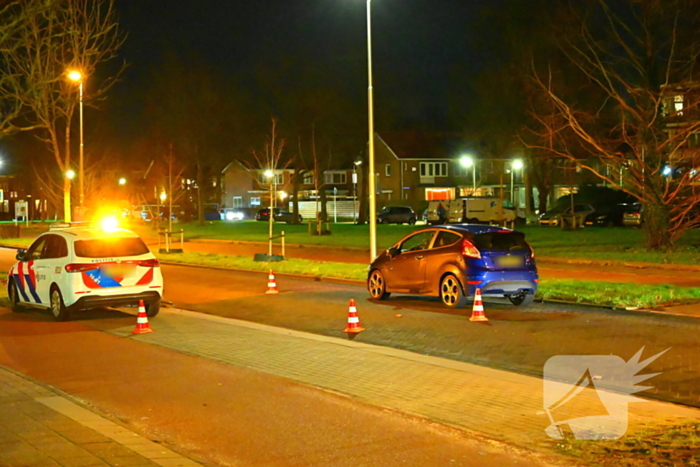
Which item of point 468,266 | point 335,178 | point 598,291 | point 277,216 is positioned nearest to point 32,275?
point 468,266

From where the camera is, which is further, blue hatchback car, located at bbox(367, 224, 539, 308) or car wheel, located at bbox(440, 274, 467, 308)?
car wheel, located at bbox(440, 274, 467, 308)

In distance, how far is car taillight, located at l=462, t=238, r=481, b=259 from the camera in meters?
13.5

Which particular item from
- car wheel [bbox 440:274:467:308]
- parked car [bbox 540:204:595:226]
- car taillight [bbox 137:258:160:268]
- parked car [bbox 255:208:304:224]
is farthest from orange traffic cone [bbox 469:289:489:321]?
parked car [bbox 255:208:304:224]

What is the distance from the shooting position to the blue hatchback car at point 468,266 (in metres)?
13.5

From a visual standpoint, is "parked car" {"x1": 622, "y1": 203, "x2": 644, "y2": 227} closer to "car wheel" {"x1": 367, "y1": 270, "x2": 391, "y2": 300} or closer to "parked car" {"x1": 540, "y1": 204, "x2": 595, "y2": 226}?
"parked car" {"x1": 540, "y1": 204, "x2": 595, "y2": 226}

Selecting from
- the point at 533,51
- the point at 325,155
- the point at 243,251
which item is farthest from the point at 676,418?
the point at 325,155

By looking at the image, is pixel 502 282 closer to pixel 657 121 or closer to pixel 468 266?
pixel 468 266

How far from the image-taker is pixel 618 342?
10.8m

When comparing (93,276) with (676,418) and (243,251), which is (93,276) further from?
(243,251)

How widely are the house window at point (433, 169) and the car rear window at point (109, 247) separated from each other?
223ft

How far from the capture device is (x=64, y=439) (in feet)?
21.1

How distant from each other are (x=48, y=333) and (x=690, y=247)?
22.2 m

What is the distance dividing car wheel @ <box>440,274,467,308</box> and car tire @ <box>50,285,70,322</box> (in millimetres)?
6662

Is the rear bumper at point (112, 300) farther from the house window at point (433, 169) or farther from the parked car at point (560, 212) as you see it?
the house window at point (433, 169)
